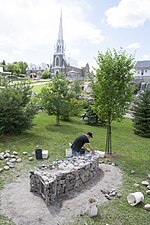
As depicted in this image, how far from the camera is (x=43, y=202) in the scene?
5.62 m

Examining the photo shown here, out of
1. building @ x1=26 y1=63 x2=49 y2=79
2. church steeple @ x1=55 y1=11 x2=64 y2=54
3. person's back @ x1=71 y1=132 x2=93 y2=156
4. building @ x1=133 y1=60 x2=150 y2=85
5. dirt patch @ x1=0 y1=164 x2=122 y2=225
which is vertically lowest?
dirt patch @ x1=0 y1=164 x2=122 y2=225

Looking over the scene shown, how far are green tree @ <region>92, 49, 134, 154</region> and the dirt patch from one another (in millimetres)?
3514

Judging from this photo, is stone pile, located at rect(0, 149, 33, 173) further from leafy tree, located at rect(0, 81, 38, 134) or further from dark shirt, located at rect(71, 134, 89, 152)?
leafy tree, located at rect(0, 81, 38, 134)

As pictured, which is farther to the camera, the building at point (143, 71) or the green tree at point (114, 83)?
the building at point (143, 71)

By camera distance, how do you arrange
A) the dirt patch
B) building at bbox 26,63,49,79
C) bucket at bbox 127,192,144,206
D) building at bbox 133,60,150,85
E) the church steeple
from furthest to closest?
1. building at bbox 26,63,49,79
2. the church steeple
3. building at bbox 133,60,150,85
4. bucket at bbox 127,192,144,206
5. the dirt patch

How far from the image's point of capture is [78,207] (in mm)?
5496

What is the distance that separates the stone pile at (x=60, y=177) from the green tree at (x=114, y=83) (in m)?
3.10

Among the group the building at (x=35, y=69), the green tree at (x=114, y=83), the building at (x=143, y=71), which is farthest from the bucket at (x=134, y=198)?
the building at (x=35, y=69)

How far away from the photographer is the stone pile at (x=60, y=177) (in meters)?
5.63

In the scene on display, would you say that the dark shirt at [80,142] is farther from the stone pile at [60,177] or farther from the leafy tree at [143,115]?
the leafy tree at [143,115]

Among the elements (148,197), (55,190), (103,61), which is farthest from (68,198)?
(103,61)

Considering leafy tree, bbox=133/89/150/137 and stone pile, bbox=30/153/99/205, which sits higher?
leafy tree, bbox=133/89/150/137

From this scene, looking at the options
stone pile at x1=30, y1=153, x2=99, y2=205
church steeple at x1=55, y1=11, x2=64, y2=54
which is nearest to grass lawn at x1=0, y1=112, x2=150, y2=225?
stone pile at x1=30, y1=153, x2=99, y2=205

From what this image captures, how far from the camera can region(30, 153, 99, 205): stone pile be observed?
5633 mm
